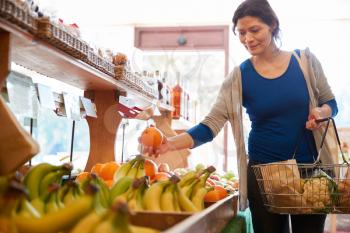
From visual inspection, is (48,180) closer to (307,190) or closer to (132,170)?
(132,170)

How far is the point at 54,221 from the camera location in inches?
31.9

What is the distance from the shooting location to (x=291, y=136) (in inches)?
76.2

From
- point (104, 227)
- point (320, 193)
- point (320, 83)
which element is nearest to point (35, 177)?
point (104, 227)

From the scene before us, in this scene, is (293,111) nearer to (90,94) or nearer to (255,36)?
(255,36)

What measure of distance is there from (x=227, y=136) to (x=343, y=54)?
6.63 feet

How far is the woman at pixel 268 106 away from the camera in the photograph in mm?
1924

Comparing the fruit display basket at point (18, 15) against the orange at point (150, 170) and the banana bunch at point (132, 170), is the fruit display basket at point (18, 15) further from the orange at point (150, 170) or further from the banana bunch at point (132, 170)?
the orange at point (150, 170)

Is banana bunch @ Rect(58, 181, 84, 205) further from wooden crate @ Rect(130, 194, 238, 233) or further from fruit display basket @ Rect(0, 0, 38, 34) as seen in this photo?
fruit display basket @ Rect(0, 0, 38, 34)

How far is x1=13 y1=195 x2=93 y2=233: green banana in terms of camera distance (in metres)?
0.81

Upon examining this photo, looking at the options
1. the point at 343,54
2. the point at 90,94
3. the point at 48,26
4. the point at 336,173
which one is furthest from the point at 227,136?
the point at 48,26

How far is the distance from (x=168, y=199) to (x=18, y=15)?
2.21ft

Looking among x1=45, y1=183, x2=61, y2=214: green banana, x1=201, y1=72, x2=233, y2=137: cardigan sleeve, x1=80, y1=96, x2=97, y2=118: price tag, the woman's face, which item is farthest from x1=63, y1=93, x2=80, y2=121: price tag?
x1=45, y1=183, x2=61, y2=214: green banana

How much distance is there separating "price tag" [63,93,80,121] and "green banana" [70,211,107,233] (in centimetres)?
112

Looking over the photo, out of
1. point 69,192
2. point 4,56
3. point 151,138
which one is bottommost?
point 69,192
